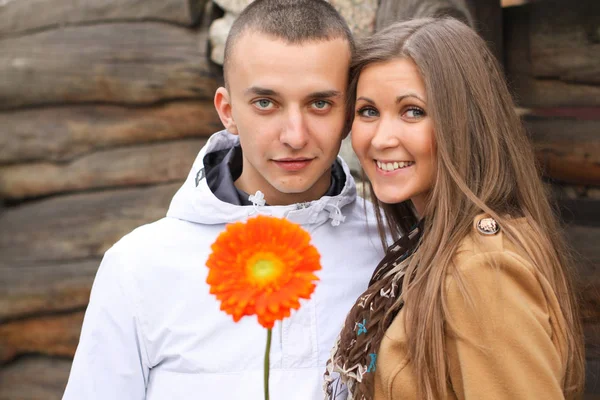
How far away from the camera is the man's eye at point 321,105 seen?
6.35ft

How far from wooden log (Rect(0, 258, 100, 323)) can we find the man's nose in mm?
2154

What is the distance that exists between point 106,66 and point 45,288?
112 centimetres

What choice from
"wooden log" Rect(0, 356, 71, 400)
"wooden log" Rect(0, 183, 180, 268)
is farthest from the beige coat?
"wooden log" Rect(0, 356, 71, 400)

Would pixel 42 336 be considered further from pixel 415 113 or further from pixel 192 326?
pixel 415 113

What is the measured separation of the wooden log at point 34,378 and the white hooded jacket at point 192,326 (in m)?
2.12

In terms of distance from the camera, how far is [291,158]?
1910 mm

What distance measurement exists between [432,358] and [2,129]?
3.07 metres

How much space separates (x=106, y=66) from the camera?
12.2 feet

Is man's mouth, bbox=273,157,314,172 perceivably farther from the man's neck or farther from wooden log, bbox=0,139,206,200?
wooden log, bbox=0,139,206,200

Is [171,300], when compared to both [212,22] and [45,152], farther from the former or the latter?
[45,152]

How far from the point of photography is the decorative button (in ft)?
5.34

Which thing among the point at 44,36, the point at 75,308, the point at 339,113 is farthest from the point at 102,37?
the point at 339,113

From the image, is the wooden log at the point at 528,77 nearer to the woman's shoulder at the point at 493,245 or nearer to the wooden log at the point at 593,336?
the wooden log at the point at 593,336

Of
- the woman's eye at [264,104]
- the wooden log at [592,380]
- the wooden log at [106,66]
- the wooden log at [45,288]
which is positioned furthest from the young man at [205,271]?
the wooden log at [45,288]
